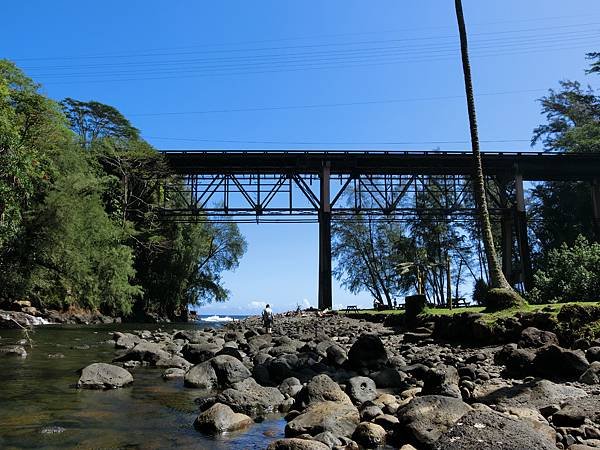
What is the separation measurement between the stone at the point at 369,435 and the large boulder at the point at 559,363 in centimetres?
436

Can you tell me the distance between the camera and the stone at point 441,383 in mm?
7845

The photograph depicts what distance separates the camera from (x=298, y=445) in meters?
5.26

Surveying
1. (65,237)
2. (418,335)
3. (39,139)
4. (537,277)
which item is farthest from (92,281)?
(537,277)

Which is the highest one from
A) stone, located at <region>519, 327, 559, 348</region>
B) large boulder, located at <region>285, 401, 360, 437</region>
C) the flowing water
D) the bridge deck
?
the bridge deck

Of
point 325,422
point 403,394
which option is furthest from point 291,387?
point 325,422

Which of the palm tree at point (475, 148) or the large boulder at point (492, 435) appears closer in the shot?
the large boulder at point (492, 435)

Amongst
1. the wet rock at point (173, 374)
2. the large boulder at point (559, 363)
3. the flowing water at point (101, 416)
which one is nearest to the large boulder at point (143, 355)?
the flowing water at point (101, 416)

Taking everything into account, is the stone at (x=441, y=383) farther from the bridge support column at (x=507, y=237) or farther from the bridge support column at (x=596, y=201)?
the bridge support column at (x=596, y=201)

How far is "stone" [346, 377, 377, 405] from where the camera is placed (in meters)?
8.29

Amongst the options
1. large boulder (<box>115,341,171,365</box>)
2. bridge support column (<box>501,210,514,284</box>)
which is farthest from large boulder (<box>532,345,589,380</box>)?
bridge support column (<box>501,210,514,284</box>)

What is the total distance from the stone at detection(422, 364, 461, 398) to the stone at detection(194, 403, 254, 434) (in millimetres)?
2950

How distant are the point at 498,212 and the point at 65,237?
103 ft

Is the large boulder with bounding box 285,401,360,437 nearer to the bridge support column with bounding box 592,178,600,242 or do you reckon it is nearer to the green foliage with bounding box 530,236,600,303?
the green foliage with bounding box 530,236,600,303

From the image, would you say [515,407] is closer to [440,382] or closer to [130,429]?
[440,382]
